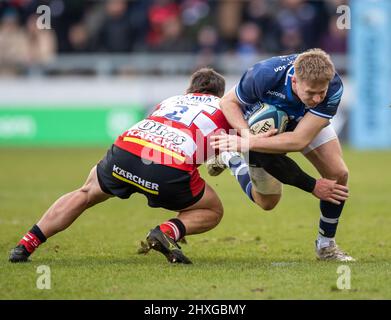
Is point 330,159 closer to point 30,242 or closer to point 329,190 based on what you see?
point 329,190

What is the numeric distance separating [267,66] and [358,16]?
44.1 feet

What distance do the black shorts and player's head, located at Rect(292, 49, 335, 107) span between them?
1.07 meters

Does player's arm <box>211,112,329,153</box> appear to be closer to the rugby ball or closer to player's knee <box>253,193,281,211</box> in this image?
the rugby ball

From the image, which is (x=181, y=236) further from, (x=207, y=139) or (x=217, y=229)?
(x=217, y=229)

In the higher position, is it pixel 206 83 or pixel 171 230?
pixel 206 83

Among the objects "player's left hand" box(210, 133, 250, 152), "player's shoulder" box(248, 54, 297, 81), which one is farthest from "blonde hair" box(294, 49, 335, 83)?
"player's left hand" box(210, 133, 250, 152)

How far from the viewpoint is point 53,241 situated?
8570 millimetres

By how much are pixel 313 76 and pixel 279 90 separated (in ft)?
1.82

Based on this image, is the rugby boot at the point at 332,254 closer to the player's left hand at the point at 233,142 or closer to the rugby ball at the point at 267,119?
the rugby ball at the point at 267,119

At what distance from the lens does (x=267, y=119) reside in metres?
7.12

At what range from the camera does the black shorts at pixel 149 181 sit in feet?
22.4

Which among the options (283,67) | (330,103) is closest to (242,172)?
(283,67)

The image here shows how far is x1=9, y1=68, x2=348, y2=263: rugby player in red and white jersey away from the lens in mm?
6852

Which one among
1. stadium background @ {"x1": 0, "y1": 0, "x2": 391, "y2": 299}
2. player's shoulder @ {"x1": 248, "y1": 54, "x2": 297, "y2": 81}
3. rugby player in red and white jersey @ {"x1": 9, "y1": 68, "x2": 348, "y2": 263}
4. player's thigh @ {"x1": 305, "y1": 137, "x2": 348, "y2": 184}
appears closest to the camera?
rugby player in red and white jersey @ {"x1": 9, "y1": 68, "x2": 348, "y2": 263}
